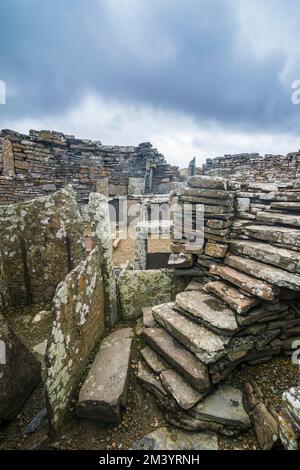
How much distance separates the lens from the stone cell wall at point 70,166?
8211 millimetres

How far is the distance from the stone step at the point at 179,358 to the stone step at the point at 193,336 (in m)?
0.08

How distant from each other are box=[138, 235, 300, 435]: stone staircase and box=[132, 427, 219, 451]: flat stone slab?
0.25ft

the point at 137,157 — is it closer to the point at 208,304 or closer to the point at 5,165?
the point at 5,165

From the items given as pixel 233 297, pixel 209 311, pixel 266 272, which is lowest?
pixel 209 311

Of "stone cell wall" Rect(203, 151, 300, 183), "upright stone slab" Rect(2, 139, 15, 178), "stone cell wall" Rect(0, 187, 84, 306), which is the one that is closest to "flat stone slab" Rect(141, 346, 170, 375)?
"stone cell wall" Rect(0, 187, 84, 306)

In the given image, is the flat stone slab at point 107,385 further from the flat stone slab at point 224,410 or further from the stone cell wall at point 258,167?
the stone cell wall at point 258,167

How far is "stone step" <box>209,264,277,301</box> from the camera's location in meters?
2.28

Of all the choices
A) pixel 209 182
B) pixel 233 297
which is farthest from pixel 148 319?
pixel 209 182

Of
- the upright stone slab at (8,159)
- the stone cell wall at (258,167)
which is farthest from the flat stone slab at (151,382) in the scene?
the stone cell wall at (258,167)

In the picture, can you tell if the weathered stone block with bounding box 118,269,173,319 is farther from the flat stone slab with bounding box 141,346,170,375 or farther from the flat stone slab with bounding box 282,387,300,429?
the flat stone slab with bounding box 282,387,300,429

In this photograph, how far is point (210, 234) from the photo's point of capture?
10.3 feet

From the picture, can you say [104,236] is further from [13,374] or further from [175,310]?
[13,374]

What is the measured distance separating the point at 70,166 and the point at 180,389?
9.90m

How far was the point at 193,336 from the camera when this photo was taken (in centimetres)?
228
